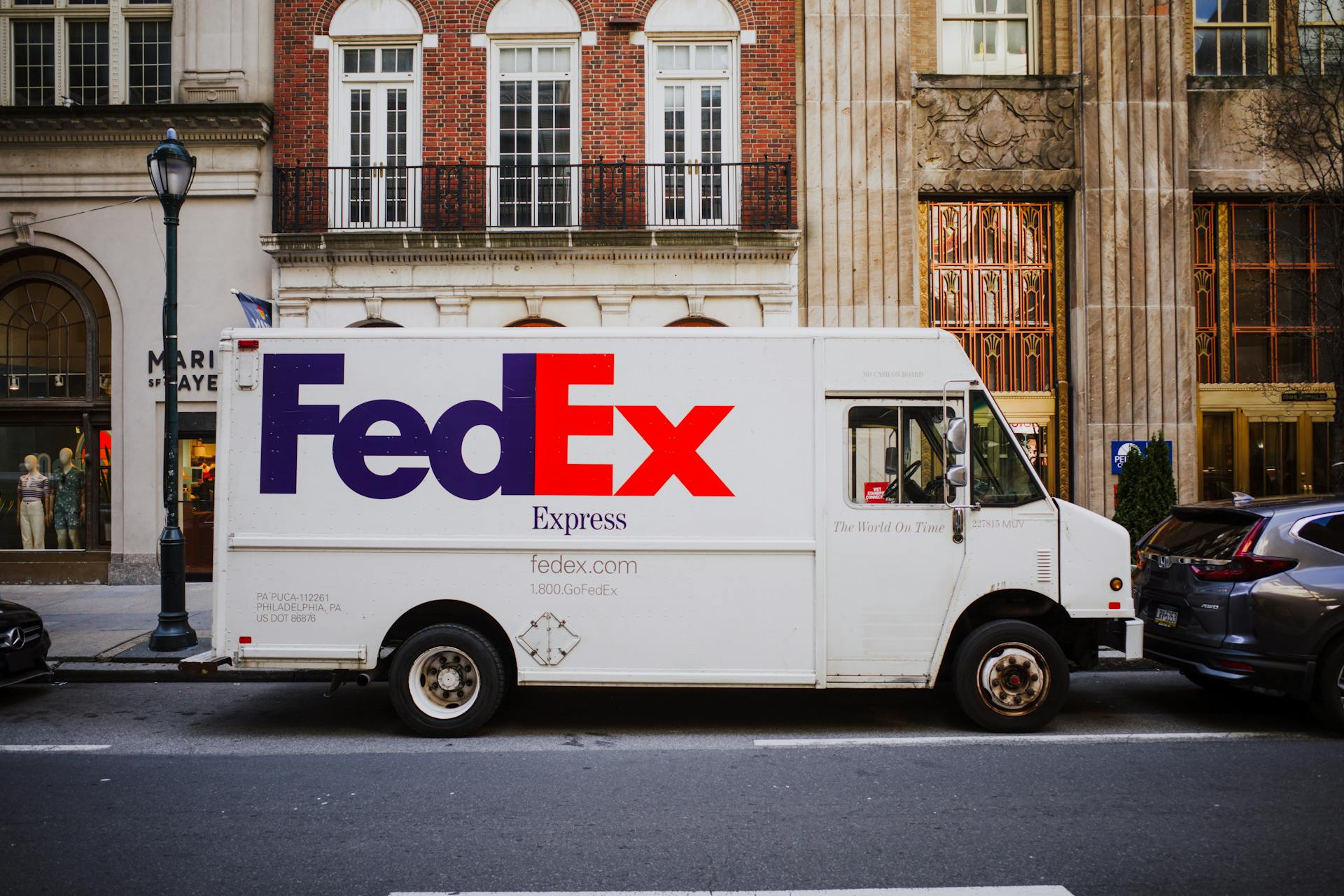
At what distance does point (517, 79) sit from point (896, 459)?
10.9 meters

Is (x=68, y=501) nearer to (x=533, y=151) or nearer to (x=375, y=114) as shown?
(x=375, y=114)

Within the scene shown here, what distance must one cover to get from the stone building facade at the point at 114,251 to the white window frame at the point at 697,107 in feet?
20.3

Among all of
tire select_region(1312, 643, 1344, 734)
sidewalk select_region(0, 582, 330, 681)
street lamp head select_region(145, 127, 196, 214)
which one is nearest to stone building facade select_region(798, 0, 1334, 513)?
tire select_region(1312, 643, 1344, 734)

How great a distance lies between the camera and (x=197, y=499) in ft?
47.0

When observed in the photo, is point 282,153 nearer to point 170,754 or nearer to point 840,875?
point 170,754

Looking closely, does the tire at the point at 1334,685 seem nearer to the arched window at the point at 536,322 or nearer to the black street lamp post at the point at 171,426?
the black street lamp post at the point at 171,426

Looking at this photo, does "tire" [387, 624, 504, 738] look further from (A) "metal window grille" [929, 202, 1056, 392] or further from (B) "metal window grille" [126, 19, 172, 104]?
(B) "metal window grille" [126, 19, 172, 104]

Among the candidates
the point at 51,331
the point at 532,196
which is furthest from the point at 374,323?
the point at 51,331

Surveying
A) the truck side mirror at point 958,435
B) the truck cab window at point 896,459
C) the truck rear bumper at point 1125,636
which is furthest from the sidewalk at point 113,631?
the truck rear bumper at point 1125,636

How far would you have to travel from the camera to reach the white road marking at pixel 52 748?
6402 millimetres

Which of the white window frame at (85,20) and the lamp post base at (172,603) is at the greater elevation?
the white window frame at (85,20)

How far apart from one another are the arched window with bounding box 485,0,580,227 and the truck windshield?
928 centimetres

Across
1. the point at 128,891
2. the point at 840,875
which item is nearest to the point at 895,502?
the point at 840,875

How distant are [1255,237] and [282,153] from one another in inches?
631
